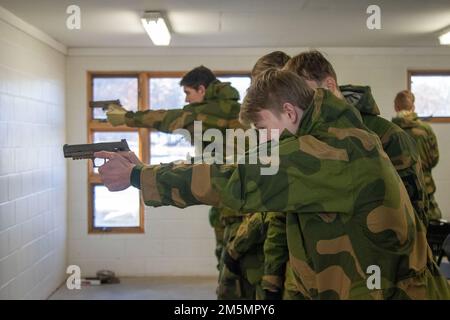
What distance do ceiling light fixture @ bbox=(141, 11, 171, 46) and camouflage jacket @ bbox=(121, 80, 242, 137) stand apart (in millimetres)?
896

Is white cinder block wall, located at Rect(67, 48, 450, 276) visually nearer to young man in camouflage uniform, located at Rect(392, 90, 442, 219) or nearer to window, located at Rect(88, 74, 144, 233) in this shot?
window, located at Rect(88, 74, 144, 233)

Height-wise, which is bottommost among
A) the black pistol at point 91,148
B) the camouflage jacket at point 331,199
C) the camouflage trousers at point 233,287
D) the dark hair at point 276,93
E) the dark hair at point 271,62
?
the camouflage trousers at point 233,287

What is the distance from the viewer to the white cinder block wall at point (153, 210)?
518cm

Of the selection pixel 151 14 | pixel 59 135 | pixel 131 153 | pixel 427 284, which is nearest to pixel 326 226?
pixel 427 284

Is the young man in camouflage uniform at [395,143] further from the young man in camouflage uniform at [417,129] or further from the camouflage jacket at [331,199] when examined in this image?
the young man in camouflage uniform at [417,129]

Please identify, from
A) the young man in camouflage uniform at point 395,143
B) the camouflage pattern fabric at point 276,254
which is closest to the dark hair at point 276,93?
the young man in camouflage uniform at point 395,143

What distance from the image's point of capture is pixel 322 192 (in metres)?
1.20

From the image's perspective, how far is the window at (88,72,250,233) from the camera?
5277 millimetres

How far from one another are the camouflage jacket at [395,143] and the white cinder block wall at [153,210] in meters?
3.23

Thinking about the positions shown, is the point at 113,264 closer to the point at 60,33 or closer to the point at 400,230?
the point at 60,33

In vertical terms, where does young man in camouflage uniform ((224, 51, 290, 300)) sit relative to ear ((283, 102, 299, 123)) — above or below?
below

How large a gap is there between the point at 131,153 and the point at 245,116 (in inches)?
13.0

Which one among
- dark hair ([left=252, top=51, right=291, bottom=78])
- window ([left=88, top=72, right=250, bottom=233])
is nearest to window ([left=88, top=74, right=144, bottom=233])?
window ([left=88, top=72, right=250, bottom=233])

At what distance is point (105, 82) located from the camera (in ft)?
17.4
